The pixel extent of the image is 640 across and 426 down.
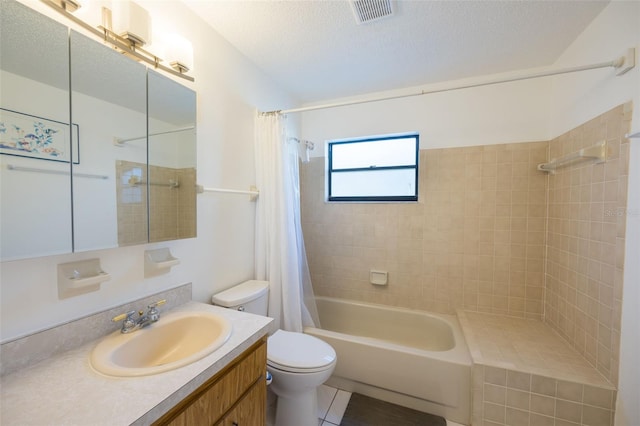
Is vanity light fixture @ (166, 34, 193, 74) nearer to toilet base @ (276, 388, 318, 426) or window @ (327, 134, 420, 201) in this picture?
window @ (327, 134, 420, 201)

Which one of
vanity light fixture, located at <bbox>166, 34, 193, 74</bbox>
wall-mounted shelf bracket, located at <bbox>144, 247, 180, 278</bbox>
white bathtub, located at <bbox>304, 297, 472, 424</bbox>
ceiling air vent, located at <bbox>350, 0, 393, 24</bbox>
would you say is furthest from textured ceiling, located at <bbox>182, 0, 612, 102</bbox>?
white bathtub, located at <bbox>304, 297, 472, 424</bbox>

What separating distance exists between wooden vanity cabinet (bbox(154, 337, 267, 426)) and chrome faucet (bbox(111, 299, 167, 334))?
17.6 inches

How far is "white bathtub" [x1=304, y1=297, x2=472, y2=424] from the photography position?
1.58m

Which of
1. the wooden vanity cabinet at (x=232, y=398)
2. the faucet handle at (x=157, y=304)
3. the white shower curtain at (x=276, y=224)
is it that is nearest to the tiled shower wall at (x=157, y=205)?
the faucet handle at (x=157, y=304)

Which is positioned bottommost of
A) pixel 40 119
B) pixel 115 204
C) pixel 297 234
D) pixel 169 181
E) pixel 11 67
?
pixel 297 234

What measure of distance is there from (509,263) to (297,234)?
1.78 meters

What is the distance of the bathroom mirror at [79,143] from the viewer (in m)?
0.79

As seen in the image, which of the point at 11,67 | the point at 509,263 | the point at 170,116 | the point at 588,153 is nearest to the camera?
the point at 11,67

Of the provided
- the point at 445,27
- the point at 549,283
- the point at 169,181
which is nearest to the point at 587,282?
the point at 549,283

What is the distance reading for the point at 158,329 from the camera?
3.63 ft

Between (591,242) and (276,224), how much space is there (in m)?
1.99

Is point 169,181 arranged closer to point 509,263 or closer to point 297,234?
point 297,234

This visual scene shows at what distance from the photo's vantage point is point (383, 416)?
165 centimetres

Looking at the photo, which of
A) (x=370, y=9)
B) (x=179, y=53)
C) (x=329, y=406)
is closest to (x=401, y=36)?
(x=370, y=9)
